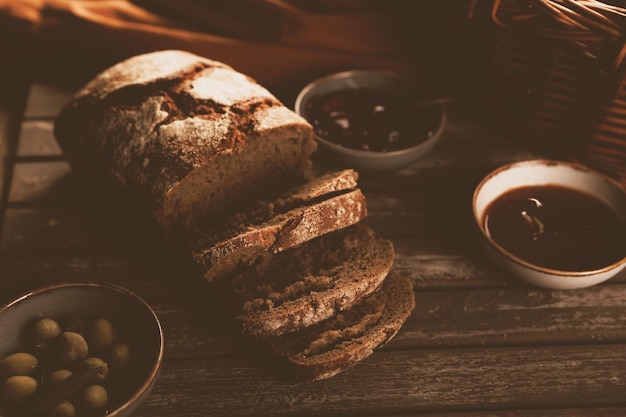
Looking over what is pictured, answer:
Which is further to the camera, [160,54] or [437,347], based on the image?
[160,54]

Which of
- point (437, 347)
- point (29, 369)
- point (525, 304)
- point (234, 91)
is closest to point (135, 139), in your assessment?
point (234, 91)

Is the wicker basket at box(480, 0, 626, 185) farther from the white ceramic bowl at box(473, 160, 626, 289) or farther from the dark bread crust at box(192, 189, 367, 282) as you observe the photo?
the dark bread crust at box(192, 189, 367, 282)

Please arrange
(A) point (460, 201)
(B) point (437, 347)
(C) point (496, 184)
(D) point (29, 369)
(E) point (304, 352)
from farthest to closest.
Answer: (A) point (460, 201), (C) point (496, 184), (B) point (437, 347), (E) point (304, 352), (D) point (29, 369)

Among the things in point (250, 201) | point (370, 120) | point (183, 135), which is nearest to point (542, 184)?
point (370, 120)

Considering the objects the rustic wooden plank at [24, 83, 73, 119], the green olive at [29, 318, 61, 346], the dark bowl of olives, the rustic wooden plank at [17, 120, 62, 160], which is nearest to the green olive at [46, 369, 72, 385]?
the dark bowl of olives

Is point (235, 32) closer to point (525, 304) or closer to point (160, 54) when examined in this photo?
point (160, 54)

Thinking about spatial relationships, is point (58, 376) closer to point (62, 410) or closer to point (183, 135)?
point (62, 410)
